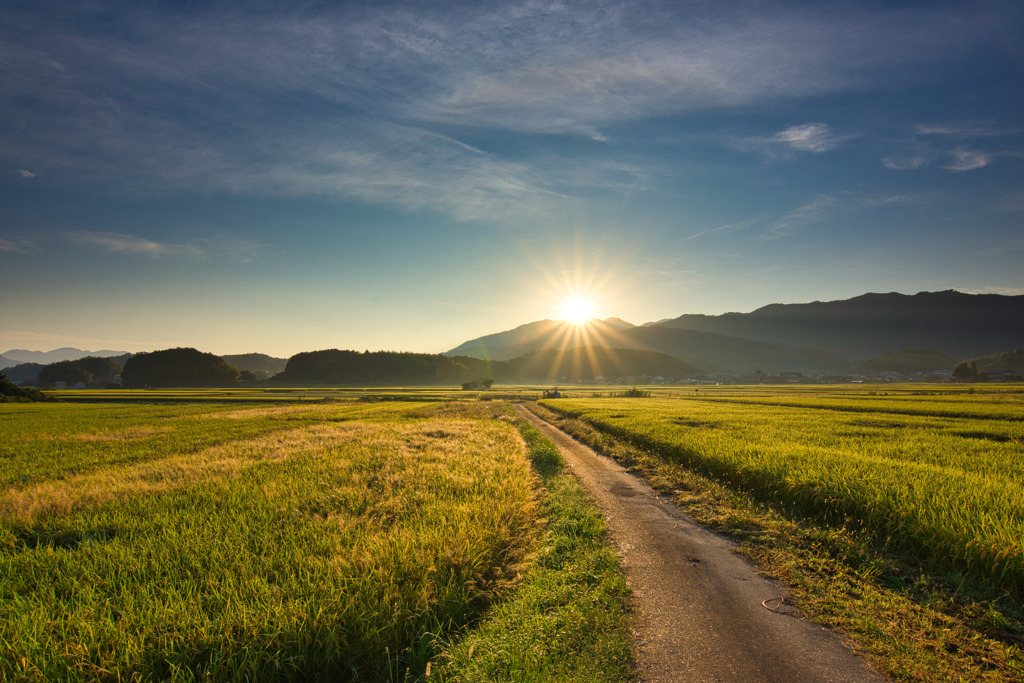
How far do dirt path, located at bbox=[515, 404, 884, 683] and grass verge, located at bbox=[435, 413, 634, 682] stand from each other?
333 millimetres

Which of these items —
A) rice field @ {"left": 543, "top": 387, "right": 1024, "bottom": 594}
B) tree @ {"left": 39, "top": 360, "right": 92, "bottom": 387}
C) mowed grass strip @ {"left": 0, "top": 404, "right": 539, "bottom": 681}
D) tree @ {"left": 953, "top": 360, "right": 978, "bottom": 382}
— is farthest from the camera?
tree @ {"left": 39, "top": 360, "right": 92, "bottom": 387}

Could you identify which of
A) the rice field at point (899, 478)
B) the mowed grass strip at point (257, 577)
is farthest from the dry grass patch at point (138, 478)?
the rice field at point (899, 478)

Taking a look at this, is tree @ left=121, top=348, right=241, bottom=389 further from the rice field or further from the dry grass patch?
the rice field

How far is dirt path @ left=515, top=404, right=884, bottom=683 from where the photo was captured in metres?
4.60

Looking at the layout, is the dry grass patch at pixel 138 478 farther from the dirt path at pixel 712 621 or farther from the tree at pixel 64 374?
the tree at pixel 64 374

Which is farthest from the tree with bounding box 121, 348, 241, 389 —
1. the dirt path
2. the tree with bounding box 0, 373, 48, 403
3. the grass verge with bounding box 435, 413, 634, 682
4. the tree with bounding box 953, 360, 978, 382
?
the tree with bounding box 953, 360, 978, 382

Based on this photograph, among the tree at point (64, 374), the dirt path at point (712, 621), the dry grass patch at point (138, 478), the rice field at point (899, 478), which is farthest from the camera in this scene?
the tree at point (64, 374)

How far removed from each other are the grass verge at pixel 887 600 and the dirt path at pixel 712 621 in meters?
0.42

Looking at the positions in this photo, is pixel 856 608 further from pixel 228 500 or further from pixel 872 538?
pixel 228 500

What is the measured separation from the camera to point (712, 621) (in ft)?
18.3

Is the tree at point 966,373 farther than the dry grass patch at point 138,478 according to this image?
Yes

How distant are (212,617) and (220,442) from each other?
66.8 ft

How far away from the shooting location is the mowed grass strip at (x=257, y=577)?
4.21 m

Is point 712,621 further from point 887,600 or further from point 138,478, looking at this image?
point 138,478
